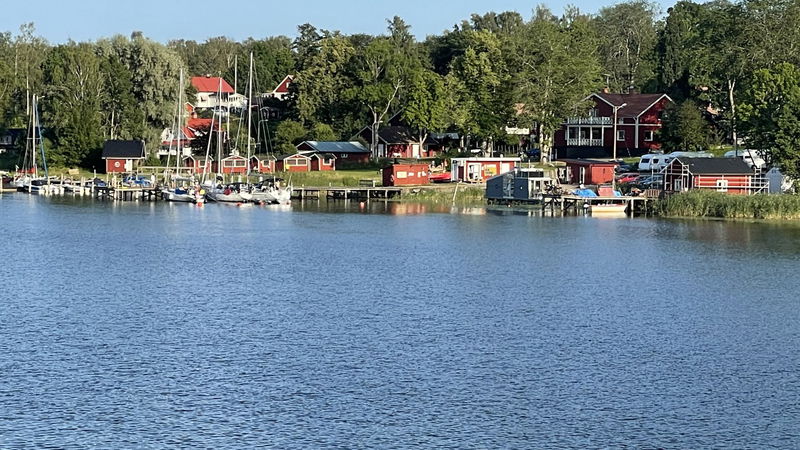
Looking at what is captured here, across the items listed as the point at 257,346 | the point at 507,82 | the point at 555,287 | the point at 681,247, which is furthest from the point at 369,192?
the point at 257,346

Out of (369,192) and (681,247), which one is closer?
(681,247)

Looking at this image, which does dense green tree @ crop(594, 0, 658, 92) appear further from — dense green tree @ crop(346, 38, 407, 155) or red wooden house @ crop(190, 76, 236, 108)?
red wooden house @ crop(190, 76, 236, 108)

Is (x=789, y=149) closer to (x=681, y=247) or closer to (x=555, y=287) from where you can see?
(x=681, y=247)

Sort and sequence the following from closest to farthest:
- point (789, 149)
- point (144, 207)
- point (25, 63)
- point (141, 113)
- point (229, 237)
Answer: point (229, 237) < point (789, 149) < point (144, 207) < point (141, 113) < point (25, 63)

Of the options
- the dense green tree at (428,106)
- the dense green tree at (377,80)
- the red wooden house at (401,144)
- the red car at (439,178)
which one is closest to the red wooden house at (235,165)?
the red wooden house at (401,144)

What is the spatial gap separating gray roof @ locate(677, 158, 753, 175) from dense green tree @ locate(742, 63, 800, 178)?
68.6 inches

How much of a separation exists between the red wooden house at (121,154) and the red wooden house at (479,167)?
98.3ft

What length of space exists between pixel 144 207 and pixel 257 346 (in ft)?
192

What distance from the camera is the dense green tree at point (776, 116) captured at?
274ft

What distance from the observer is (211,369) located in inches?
1388

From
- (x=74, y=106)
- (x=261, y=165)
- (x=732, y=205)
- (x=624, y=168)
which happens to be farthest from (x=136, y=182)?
(x=732, y=205)

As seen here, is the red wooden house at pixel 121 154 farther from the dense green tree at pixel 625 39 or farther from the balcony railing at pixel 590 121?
the dense green tree at pixel 625 39

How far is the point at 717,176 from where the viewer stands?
85.9 metres

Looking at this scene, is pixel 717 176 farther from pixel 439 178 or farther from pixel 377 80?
pixel 377 80
